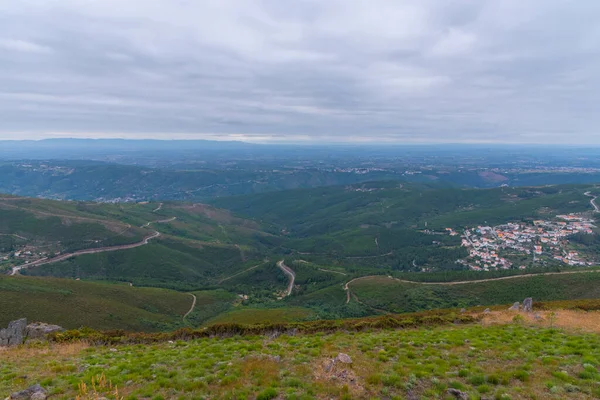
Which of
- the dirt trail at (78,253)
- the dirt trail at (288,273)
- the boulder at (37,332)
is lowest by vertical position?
the dirt trail at (288,273)

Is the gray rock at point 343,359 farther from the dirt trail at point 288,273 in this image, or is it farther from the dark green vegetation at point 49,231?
the dark green vegetation at point 49,231

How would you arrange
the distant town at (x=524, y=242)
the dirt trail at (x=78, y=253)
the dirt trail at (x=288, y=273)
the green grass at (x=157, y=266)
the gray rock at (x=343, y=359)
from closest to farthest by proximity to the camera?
1. the gray rock at (x=343, y=359)
2. the dirt trail at (x=288, y=273)
3. the dirt trail at (x=78, y=253)
4. the green grass at (x=157, y=266)
5. the distant town at (x=524, y=242)

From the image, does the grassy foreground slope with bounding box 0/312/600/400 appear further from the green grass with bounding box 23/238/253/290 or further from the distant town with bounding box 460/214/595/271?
the distant town with bounding box 460/214/595/271

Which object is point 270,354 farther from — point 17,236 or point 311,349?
point 17,236

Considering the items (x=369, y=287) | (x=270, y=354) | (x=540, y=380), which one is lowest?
(x=369, y=287)

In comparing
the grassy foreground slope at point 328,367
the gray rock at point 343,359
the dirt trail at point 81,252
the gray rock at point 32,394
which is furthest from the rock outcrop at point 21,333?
the dirt trail at point 81,252

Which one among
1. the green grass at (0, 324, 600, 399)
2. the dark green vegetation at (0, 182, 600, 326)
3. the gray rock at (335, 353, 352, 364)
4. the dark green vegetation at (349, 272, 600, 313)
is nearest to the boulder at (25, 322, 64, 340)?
the green grass at (0, 324, 600, 399)

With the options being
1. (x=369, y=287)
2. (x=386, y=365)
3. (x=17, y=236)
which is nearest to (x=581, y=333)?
(x=386, y=365)
